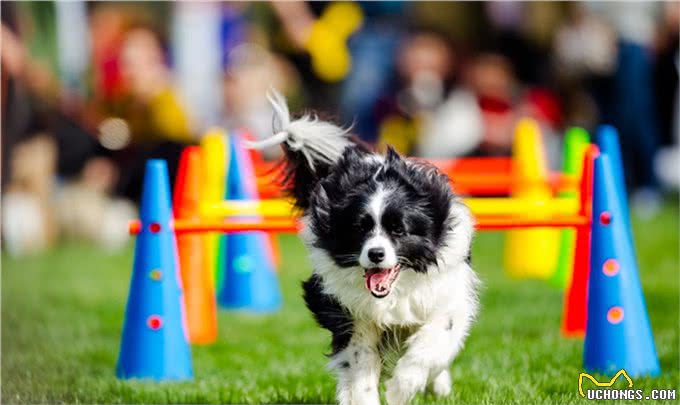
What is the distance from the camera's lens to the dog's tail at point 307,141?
5.20 m

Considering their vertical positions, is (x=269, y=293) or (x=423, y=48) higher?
(x=423, y=48)

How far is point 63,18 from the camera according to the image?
1406 cm

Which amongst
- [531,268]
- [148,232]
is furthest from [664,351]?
[531,268]

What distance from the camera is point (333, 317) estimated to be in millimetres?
4723

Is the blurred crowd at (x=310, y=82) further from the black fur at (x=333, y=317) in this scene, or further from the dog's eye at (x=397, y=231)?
the dog's eye at (x=397, y=231)

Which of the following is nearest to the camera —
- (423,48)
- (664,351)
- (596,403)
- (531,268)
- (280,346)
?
(596,403)

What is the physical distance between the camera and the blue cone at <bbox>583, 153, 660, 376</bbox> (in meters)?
5.31

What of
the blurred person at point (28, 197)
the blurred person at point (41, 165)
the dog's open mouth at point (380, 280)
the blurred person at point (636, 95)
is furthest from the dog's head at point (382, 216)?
the blurred person at point (636, 95)

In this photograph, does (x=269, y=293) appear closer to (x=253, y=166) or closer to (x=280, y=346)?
(x=253, y=166)

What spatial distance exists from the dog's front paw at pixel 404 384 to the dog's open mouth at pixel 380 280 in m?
0.33

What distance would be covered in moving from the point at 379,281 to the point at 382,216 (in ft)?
0.84

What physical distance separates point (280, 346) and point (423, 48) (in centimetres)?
783

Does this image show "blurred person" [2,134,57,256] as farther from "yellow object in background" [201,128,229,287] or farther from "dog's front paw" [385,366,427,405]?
"dog's front paw" [385,366,427,405]

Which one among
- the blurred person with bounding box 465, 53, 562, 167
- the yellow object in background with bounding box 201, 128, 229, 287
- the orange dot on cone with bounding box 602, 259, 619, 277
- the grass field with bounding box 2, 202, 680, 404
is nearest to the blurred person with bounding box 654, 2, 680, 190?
the blurred person with bounding box 465, 53, 562, 167
